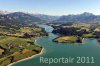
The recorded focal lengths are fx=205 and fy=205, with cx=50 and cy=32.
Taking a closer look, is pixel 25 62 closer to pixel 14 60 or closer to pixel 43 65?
pixel 14 60

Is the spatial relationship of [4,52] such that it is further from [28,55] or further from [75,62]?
[75,62]

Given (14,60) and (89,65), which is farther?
(14,60)

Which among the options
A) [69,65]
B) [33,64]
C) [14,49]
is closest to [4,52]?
[14,49]

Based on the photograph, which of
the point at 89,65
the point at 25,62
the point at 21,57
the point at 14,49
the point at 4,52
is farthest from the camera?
the point at 14,49

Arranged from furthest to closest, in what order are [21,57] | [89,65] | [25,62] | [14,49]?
[14,49] < [21,57] < [25,62] < [89,65]

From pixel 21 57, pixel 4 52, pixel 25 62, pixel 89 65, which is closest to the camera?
pixel 89 65

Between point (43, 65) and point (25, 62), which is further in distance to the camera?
point (25, 62)

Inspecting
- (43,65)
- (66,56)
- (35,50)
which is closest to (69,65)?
(43,65)

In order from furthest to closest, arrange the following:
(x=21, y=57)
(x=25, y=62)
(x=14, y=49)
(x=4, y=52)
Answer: (x=14, y=49) → (x=4, y=52) → (x=21, y=57) → (x=25, y=62)
